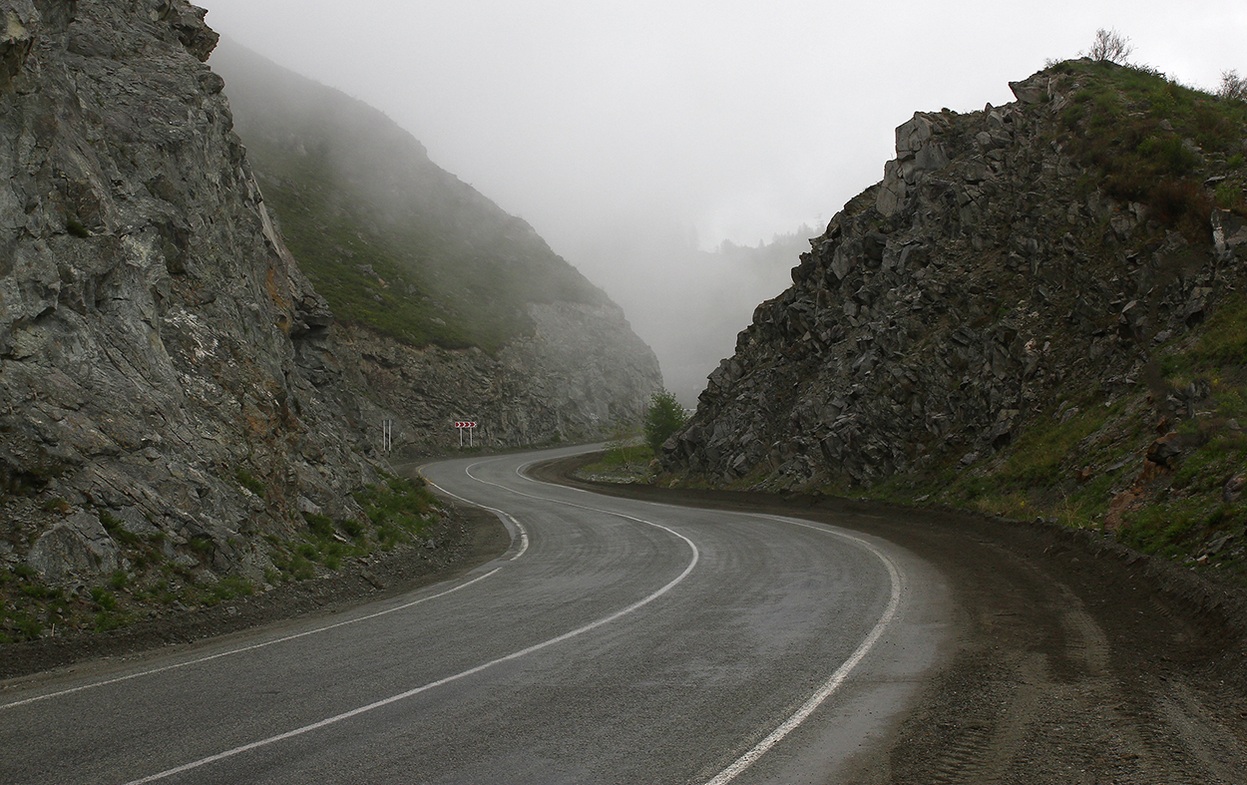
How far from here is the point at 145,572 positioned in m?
12.2

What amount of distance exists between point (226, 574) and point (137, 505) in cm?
182

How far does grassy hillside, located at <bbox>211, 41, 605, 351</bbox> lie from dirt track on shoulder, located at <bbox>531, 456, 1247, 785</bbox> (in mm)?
63311

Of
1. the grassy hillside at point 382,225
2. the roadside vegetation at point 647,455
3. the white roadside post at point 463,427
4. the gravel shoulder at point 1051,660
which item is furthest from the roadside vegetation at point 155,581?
the grassy hillside at point 382,225

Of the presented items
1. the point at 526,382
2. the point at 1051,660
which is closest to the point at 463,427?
the point at 526,382

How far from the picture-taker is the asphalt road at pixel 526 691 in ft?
19.5

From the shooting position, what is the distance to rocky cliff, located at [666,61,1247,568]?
19422 mm

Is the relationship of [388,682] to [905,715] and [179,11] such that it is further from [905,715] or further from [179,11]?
[179,11]

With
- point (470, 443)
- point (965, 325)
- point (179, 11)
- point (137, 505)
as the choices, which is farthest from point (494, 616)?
point (470, 443)

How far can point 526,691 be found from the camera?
7.78 metres

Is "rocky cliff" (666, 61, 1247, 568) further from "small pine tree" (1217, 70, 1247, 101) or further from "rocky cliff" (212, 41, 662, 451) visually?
"rocky cliff" (212, 41, 662, 451)

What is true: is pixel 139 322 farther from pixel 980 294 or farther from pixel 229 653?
pixel 980 294

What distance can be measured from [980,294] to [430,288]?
67798 mm

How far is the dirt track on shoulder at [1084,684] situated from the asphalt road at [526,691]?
1.45 ft

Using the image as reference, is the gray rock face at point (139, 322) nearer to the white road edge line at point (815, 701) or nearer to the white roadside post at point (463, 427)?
the white road edge line at point (815, 701)
